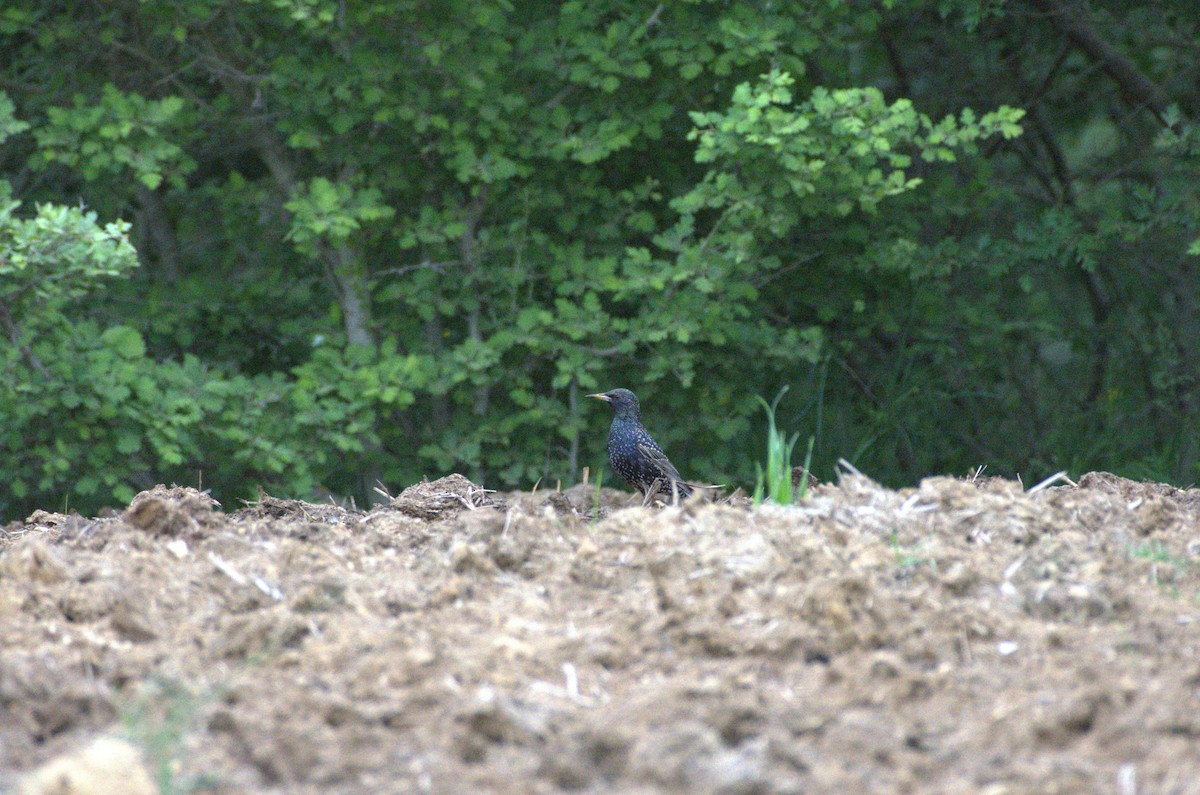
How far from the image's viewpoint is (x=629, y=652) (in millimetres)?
2551

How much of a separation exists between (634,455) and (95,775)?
12.2 feet

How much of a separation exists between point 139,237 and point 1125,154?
5.85m

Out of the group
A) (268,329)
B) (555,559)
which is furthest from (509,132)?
(555,559)

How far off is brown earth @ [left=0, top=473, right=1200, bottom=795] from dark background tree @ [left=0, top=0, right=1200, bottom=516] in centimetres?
242

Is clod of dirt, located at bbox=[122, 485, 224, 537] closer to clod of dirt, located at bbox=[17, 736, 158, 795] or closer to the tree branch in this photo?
clod of dirt, located at bbox=[17, 736, 158, 795]

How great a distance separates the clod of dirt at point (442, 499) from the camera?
3.97 m

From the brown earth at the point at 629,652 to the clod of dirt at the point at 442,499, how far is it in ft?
1.76

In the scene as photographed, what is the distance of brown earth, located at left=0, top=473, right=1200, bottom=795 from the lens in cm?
213

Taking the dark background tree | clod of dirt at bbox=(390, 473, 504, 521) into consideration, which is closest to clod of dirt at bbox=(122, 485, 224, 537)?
clod of dirt at bbox=(390, 473, 504, 521)

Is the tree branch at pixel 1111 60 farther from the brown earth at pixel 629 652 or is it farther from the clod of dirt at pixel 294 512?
the clod of dirt at pixel 294 512

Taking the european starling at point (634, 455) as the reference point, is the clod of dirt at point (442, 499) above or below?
above

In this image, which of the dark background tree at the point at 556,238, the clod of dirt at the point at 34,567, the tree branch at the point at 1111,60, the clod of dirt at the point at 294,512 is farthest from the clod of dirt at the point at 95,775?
the tree branch at the point at 1111,60

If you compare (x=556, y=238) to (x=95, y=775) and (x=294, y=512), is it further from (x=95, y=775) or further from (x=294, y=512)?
(x=95, y=775)

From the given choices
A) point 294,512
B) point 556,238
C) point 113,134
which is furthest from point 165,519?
point 556,238
